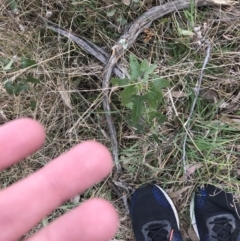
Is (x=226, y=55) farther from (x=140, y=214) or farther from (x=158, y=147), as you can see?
(x=140, y=214)

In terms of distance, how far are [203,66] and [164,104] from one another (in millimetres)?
229

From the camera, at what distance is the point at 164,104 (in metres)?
1.80

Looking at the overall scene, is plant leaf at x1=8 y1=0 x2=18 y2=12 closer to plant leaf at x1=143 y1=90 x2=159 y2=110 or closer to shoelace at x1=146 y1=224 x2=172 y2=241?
plant leaf at x1=143 y1=90 x2=159 y2=110

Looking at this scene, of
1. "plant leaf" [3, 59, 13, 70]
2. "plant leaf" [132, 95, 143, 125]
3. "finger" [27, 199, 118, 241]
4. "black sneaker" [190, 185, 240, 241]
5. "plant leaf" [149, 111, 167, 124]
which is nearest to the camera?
"finger" [27, 199, 118, 241]

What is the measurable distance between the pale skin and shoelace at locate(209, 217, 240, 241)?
1.01m

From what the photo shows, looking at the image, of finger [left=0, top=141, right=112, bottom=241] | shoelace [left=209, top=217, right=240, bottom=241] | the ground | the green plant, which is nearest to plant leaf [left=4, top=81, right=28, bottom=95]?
the ground

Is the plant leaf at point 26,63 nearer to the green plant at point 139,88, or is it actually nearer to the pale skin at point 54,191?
the green plant at point 139,88

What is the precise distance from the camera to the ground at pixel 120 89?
1.80 m

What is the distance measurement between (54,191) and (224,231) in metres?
1.11

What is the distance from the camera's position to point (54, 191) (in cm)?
117

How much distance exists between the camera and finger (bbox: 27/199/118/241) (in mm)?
1089

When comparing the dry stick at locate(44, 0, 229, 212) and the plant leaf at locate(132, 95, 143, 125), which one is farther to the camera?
the dry stick at locate(44, 0, 229, 212)

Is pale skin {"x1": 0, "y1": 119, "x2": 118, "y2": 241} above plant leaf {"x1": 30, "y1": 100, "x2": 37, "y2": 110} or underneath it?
above

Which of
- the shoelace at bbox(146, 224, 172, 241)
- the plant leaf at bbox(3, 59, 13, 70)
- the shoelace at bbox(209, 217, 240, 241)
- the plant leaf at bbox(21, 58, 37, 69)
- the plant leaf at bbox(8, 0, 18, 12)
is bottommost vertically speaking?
the shoelace at bbox(209, 217, 240, 241)
